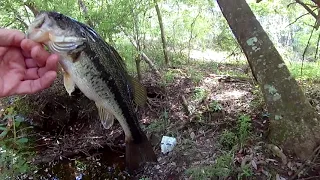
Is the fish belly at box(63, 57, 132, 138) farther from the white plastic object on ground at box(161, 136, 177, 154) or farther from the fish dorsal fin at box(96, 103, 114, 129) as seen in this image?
the white plastic object on ground at box(161, 136, 177, 154)

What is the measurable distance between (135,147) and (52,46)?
1.67 m

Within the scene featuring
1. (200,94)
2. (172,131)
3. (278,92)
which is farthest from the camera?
(200,94)

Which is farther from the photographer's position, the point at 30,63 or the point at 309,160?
the point at 309,160

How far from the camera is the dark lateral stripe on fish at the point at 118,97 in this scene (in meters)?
2.10

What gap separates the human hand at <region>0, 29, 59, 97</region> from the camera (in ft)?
5.87

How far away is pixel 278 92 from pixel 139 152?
143 cm

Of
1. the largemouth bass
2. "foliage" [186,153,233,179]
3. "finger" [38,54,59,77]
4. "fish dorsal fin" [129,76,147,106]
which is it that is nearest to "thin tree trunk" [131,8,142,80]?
"foliage" [186,153,233,179]

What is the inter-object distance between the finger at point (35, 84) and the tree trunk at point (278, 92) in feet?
7.35

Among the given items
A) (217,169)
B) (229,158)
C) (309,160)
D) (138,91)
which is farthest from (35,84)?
(309,160)

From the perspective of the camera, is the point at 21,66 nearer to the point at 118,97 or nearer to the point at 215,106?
the point at 118,97

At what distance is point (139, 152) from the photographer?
3.37 meters

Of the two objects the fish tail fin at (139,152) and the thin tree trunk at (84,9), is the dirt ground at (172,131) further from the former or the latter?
the thin tree trunk at (84,9)

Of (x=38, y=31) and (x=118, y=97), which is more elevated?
(x=38, y=31)

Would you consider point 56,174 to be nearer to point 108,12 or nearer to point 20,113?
point 20,113
